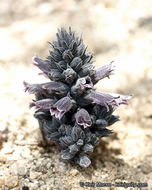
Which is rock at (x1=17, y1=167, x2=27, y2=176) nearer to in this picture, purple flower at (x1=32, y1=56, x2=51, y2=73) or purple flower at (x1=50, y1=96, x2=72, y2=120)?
purple flower at (x1=50, y1=96, x2=72, y2=120)

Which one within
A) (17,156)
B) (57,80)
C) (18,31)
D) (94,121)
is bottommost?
(17,156)

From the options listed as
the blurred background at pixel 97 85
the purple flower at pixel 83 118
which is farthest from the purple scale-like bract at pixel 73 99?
the blurred background at pixel 97 85

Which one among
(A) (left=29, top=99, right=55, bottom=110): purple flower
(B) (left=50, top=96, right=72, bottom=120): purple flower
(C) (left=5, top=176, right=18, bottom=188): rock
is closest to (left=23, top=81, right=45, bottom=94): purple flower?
(A) (left=29, top=99, right=55, bottom=110): purple flower

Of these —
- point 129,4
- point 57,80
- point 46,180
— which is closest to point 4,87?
point 57,80

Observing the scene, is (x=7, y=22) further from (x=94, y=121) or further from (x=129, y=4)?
(x=94, y=121)

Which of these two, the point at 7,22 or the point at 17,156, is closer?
the point at 17,156

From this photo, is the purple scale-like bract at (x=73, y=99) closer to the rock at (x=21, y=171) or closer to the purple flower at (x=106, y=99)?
the purple flower at (x=106, y=99)

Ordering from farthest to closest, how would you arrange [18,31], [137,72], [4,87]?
1. [18,31]
2. [137,72]
3. [4,87]
